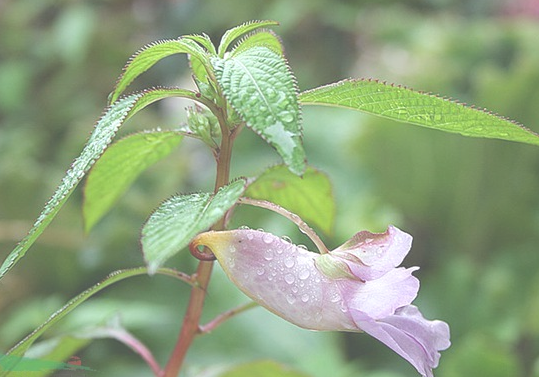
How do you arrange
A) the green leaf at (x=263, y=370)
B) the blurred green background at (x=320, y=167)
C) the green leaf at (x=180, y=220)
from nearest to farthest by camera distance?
the green leaf at (x=180, y=220) → the green leaf at (x=263, y=370) → the blurred green background at (x=320, y=167)

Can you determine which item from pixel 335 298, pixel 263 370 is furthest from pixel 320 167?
pixel 335 298

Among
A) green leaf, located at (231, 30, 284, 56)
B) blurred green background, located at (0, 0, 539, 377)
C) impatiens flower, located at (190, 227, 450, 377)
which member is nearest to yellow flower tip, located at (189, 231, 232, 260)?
impatiens flower, located at (190, 227, 450, 377)

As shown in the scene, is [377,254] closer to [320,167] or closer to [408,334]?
[408,334]

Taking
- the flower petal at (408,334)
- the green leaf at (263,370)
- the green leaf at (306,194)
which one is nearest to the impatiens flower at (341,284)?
the flower petal at (408,334)

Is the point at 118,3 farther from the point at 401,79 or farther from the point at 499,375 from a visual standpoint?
the point at 499,375

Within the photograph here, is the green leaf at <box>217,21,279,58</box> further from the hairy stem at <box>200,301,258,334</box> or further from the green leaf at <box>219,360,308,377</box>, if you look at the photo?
the green leaf at <box>219,360,308,377</box>

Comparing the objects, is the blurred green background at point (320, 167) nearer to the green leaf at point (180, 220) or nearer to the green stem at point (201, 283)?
the green stem at point (201, 283)
